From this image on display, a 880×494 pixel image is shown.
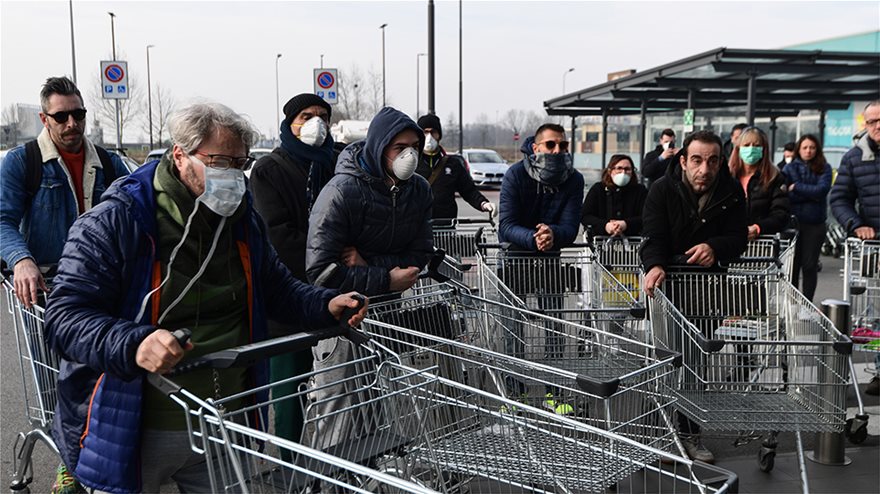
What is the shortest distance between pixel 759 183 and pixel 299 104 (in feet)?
13.4

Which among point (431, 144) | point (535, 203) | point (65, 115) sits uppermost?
point (65, 115)

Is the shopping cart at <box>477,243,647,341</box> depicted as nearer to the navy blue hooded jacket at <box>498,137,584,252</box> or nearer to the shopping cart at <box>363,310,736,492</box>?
the navy blue hooded jacket at <box>498,137,584,252</box>

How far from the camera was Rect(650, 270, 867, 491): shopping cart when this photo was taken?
3783mm

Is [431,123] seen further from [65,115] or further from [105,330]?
[105,330]

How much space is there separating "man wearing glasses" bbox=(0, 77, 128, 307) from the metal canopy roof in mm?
10542

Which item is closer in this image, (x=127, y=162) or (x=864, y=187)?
(x=127, y=162)

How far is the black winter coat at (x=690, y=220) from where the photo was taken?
15.5ft

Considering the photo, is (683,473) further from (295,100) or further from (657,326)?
(295,100)

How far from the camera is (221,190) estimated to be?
2.56m

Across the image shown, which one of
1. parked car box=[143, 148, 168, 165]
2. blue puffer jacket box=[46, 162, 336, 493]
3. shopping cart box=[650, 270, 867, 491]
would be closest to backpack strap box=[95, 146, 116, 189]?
parked car box=[143, 148, 168, 165]

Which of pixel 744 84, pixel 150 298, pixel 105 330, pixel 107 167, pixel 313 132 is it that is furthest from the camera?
pixel 744 84

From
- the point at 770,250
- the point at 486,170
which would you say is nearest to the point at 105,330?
the point at 770,250

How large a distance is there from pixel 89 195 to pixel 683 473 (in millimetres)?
3670

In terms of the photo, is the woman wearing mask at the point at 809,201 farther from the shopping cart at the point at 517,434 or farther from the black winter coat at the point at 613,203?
the shopping cart at the point at 517,434
